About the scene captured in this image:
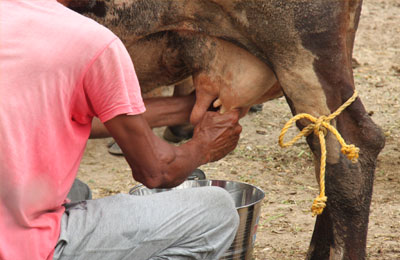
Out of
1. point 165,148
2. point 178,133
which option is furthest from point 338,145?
point 178,133

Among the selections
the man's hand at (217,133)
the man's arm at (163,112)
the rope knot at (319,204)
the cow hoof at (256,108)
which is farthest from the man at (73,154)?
the cow hoof at (256,108)

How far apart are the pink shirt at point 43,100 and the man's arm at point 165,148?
9cm

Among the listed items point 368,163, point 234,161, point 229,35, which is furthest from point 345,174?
point 234,161

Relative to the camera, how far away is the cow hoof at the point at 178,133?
5.40 metres

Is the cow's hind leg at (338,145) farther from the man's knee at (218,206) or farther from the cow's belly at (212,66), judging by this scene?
the man's knee at (218,206)

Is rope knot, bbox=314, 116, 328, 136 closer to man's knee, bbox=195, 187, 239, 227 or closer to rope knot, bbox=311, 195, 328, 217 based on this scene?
rope knot, bbox=311, 195, 328, 217

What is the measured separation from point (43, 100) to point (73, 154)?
9.2 inches

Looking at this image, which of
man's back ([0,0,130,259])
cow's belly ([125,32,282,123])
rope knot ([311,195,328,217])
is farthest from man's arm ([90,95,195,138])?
man's back ([0,0,130,259])

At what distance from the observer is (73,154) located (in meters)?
2.19

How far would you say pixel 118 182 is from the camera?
4742mm

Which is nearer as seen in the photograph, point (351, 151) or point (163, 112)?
point (351, 151)

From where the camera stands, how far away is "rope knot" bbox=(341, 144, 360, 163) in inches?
113

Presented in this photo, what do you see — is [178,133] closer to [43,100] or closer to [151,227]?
[151,227]

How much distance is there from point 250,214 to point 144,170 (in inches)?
28.1
